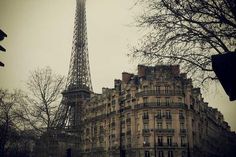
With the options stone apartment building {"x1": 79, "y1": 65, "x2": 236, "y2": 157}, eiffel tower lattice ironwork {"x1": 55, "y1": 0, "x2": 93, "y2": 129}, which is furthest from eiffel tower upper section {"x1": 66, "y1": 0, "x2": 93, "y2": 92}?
stone apartment building {"x1": 79, "y1": 65, "x2": 236, "y2": 157}

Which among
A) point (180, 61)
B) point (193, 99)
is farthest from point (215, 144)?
point (180, 61)

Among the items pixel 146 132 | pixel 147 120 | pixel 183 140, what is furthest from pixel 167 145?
pixel 147 120

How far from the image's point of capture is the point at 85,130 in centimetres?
7500

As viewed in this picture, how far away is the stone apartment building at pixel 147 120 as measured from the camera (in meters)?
57.7

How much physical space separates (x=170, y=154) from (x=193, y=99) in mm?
14762

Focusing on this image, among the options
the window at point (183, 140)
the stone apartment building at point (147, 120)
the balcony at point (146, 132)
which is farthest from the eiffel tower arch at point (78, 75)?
the window at point (183, 140)

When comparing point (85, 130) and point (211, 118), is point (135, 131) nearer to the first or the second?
point (85, 130)

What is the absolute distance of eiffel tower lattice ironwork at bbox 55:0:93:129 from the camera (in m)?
79.9

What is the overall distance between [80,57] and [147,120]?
40.6m

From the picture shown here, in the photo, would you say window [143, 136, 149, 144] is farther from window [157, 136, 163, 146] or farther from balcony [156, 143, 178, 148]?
balcony [156, 143, 178, 148]

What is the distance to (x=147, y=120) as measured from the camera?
5906 cm

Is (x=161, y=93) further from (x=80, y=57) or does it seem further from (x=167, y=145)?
(x=80, y=57)

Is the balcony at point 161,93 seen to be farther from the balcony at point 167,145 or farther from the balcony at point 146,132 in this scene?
the balcony at point 167,145

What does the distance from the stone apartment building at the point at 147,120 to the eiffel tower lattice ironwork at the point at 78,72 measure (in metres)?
8.74
